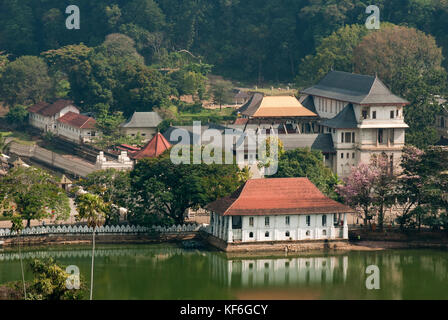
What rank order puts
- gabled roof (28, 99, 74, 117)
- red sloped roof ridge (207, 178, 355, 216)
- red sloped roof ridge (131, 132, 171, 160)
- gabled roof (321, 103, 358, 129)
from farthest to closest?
gabled roof (28, 99, 74, 117), gabled roof (321, 103, 358, 129), red sloped roof ridge (131, 132, 171, 160), red sloped roof ridge (207, 178, 355, 216)

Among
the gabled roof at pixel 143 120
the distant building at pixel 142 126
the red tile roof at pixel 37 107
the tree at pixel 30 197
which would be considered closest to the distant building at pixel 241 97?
the gabled roof at pixel 143 120

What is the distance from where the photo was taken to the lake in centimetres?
6656

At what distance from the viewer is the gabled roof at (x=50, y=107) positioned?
121 metres

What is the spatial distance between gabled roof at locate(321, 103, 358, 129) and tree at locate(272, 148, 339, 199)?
18.8 feet

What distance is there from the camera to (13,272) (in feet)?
227

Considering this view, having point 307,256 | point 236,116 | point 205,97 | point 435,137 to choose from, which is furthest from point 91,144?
point 307,256

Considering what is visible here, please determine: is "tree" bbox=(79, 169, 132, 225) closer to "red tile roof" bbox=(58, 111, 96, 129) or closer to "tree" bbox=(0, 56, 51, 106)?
"red tile roof" bbox=(58, 111, 96, 129)

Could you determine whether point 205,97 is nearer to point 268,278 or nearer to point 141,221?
point 141,221

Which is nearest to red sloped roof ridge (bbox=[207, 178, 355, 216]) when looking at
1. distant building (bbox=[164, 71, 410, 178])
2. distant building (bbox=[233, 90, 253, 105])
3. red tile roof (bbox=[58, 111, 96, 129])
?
distant building (bbox=[164, 71, 410, 178])

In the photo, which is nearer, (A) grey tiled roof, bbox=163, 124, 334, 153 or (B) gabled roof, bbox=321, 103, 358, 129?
(A) grey tiled roof, bbox=163, 124, 334, 153

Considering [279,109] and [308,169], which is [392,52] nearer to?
[279,109]

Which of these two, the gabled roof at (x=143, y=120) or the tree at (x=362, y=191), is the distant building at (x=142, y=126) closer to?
the gabled roof at (x=143, y=120)

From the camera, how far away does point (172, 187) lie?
7850 cm

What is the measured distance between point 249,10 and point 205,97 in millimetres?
26874
